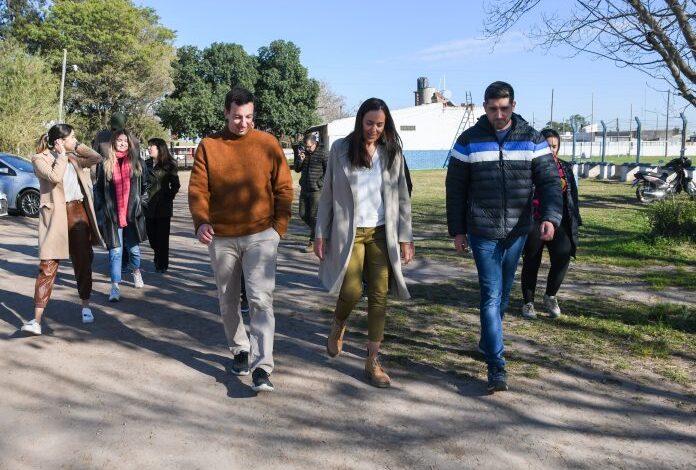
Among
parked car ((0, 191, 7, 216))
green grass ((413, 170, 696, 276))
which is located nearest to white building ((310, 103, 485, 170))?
green grass ((413, 170, 696, 276))

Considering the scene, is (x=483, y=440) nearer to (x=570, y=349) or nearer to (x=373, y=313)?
(x=373, y=313)

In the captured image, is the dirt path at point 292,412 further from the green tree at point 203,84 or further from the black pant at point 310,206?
the green tree at point 203,84

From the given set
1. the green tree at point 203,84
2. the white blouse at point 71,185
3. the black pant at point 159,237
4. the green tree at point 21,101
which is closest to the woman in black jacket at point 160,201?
the black pant at point 159,237

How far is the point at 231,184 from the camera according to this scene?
4297 mm

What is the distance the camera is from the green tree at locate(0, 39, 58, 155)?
26375mm

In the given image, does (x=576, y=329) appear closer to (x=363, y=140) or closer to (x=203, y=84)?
(x=363, y=140)

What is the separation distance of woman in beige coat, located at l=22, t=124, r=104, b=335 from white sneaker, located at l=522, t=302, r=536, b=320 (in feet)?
12.9

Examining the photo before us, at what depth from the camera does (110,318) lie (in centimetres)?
609

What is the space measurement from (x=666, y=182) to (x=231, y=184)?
17.7 meters

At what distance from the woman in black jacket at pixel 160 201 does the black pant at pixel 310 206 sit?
2013 mm

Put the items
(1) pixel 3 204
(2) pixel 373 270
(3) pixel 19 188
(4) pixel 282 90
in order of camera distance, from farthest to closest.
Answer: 1. (4) pixel 282 90
2. (3) pixel 19 188
3. (1) pixel 3 204
4. (2) pixel 373 270

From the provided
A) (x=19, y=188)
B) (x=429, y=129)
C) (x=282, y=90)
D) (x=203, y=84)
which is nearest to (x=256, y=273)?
(x=19, y=188)

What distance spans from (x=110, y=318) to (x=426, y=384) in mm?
3193

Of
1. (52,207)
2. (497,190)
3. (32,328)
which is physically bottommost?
(32,328)
